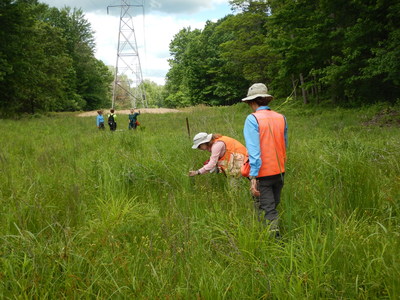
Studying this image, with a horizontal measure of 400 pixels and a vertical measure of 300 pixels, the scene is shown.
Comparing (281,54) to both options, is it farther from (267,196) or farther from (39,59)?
(39,59)

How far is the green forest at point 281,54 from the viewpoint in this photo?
12.8 m

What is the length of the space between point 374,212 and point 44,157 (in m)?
5.20

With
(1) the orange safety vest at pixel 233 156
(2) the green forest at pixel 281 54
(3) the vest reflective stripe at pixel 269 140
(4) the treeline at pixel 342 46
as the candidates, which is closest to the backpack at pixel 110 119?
(4) the treeline at pixel 342 46

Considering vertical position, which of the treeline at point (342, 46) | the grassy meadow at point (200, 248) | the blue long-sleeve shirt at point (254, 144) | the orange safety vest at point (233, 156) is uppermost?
the treeline at point (342, 46)

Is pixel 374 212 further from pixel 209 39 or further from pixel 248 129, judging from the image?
pixel 209 39

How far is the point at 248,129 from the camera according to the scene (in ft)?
9.75

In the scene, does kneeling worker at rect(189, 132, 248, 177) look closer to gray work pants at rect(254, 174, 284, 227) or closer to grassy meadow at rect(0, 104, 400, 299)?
grassy meadow at rect(0, 104, 400, 299)

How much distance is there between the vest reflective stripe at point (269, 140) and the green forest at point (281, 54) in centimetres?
32

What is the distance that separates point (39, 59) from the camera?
85.3 ft

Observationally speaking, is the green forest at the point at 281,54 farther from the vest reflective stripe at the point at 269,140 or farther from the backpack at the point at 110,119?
the backpack at the point at 110,119

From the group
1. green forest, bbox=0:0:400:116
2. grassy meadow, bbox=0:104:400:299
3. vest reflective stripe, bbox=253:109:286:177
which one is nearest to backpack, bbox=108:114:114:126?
green forest, bbox=0:0:400:116

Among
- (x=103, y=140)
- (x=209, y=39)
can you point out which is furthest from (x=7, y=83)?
(x=209, y=39)

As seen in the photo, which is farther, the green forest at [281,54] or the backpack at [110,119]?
the backpack at [110,119]

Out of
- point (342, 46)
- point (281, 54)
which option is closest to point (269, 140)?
point (342, 46)
